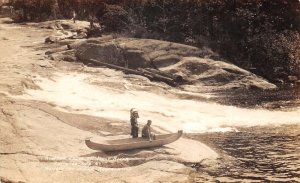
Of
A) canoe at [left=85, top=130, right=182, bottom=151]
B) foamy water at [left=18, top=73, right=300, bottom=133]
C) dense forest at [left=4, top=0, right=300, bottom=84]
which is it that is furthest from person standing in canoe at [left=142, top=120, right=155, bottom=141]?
dense forest at [left=4, top=0, right=300, bottom=84]

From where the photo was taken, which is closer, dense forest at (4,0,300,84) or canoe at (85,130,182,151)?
canoe at (85,130,182,151)

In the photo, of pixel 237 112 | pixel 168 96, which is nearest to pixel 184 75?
pixel 168 96

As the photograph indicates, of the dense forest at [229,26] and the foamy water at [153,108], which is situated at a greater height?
the dense forest at [229,26]

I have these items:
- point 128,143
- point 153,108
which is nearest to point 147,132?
point 128,143

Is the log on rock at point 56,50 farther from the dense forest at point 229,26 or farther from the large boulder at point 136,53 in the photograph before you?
the dense forest at point 229,26

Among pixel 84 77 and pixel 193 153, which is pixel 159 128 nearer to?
pixel 193 153

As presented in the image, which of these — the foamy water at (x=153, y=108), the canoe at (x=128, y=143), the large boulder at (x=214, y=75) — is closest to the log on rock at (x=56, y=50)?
the foamy water at (x=153, y=108)

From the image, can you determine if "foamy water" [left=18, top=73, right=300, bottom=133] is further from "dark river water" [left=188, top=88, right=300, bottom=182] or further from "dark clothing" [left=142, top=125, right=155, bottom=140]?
"dark clothing" [left=142, top=125, right=155, bottom=140]

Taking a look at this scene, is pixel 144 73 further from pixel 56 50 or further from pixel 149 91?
pixel 56 50
